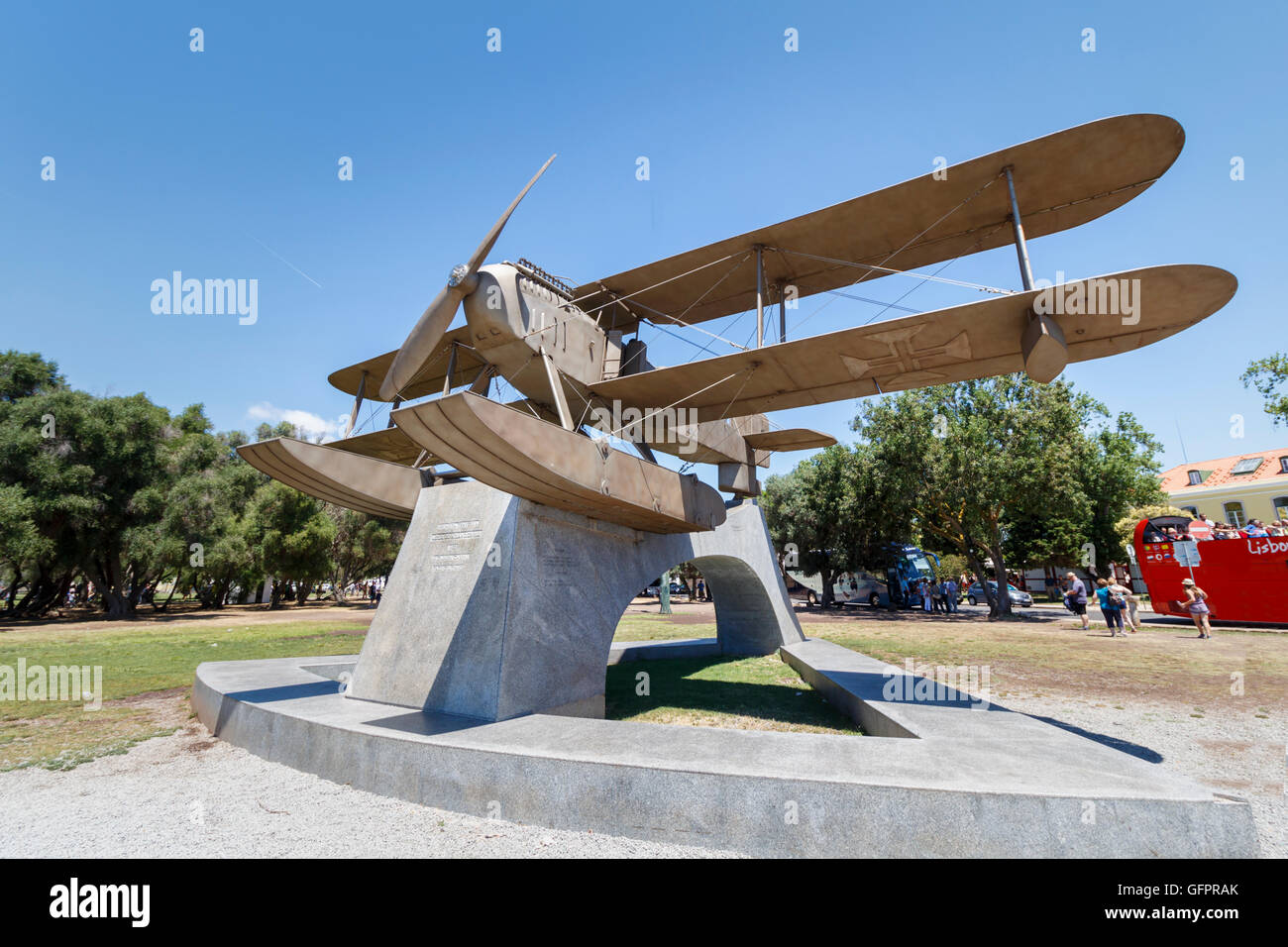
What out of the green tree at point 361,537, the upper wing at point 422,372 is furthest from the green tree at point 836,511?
the green tree at point 361,537

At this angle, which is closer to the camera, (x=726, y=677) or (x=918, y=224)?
(x=918, y=224)

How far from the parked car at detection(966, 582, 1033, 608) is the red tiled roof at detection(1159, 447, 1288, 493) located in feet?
54.8

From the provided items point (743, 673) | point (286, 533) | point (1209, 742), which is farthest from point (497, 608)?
point (286, 533)

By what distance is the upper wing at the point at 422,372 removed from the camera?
11961 millimetres

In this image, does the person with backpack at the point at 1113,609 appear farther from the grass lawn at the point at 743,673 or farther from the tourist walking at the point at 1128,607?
the grass lawn at the point at 743,673

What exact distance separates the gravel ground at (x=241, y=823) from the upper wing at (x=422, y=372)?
7529 millimetres

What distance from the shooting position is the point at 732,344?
9.13 m

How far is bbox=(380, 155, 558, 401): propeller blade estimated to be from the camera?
771 centimetres

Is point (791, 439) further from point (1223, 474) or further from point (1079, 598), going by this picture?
point (1223, 474)

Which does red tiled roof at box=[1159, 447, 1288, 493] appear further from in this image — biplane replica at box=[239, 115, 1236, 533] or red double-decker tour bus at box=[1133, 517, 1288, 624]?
biplane replica at box=[239, 115, 1236, 533]

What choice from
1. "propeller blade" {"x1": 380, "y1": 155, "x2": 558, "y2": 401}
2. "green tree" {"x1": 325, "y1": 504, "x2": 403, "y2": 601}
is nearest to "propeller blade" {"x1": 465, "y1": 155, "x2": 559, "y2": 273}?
"propeller blade" {"x1": 380, "y1": 155, "x2": 558, "y2": 401}

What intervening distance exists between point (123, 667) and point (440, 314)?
1496cm

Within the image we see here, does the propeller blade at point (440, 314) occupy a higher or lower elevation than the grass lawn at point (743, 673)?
higher
